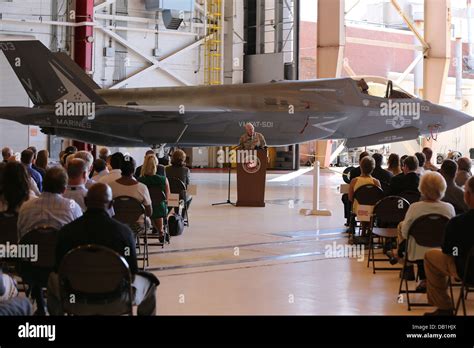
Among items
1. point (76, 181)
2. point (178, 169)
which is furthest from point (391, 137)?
point (76, 181)

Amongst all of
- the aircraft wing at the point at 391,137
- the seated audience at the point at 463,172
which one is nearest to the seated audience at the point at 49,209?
the seated audience at the point at 463,172

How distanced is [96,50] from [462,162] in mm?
19935

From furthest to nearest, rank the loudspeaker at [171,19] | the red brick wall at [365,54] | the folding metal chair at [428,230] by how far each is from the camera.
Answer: the red brick wall at [365,54] → the loudspeaker at [171,19] → the folding metal chair at [428,230]

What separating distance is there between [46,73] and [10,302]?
526 inches

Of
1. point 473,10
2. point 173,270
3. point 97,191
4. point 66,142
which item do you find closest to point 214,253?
point 173,270

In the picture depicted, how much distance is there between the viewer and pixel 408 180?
869cm

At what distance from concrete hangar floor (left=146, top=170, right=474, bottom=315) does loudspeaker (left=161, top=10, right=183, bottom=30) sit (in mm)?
16280

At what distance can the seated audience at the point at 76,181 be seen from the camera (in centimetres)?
696

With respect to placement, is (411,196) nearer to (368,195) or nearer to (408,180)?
(408,180)

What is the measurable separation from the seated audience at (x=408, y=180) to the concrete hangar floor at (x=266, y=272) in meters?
1.00

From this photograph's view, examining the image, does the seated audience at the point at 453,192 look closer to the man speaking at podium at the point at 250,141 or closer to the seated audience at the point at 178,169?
the seated audience at the point at 178,169

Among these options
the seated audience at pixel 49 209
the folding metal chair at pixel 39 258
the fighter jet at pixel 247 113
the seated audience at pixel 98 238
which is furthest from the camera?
the fighter jet at pixel 247 113

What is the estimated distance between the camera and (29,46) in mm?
16984

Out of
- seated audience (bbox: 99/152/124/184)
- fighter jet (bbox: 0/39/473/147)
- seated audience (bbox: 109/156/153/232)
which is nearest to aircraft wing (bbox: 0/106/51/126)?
fighter jet (bbox: 0/39/473/147)
